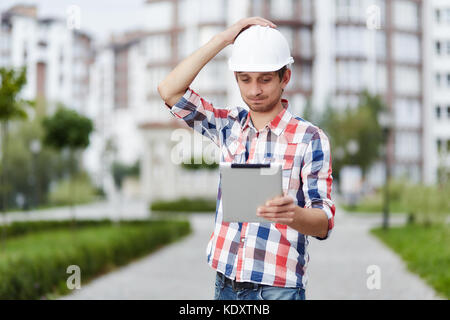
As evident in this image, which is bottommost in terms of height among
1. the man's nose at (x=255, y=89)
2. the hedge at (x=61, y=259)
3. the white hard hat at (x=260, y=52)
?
the hedge at (x=61, y=259)

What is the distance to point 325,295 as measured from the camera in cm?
809

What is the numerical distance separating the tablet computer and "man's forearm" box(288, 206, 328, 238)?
0.12 metres

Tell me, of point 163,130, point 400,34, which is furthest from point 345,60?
point 163,130

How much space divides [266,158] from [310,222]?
35 cm

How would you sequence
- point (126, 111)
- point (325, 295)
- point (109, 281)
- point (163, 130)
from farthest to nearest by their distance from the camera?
point (126, 111)
point (163, 130)
point (109, 281)
point (325, 295)

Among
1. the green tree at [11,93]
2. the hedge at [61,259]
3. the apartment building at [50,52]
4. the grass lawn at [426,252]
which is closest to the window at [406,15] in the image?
the apartment building at [50,52]

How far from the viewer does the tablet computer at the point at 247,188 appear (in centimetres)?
215

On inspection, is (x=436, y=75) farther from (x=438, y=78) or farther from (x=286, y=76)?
(x=286, y=76)

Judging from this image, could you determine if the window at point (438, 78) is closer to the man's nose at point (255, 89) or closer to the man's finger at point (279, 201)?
the man's nose at point (255, 89)

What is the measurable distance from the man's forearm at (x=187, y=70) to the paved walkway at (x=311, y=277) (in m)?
5.37

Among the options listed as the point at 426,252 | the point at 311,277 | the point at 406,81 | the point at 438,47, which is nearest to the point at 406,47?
the point at 438,47

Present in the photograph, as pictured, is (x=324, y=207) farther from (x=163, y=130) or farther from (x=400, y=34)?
(x=400, y=34)

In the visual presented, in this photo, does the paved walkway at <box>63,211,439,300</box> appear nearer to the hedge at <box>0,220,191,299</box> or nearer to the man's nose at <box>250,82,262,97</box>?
the hedge at <box>0,220,191,299</box>

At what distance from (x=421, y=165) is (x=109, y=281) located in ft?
172
